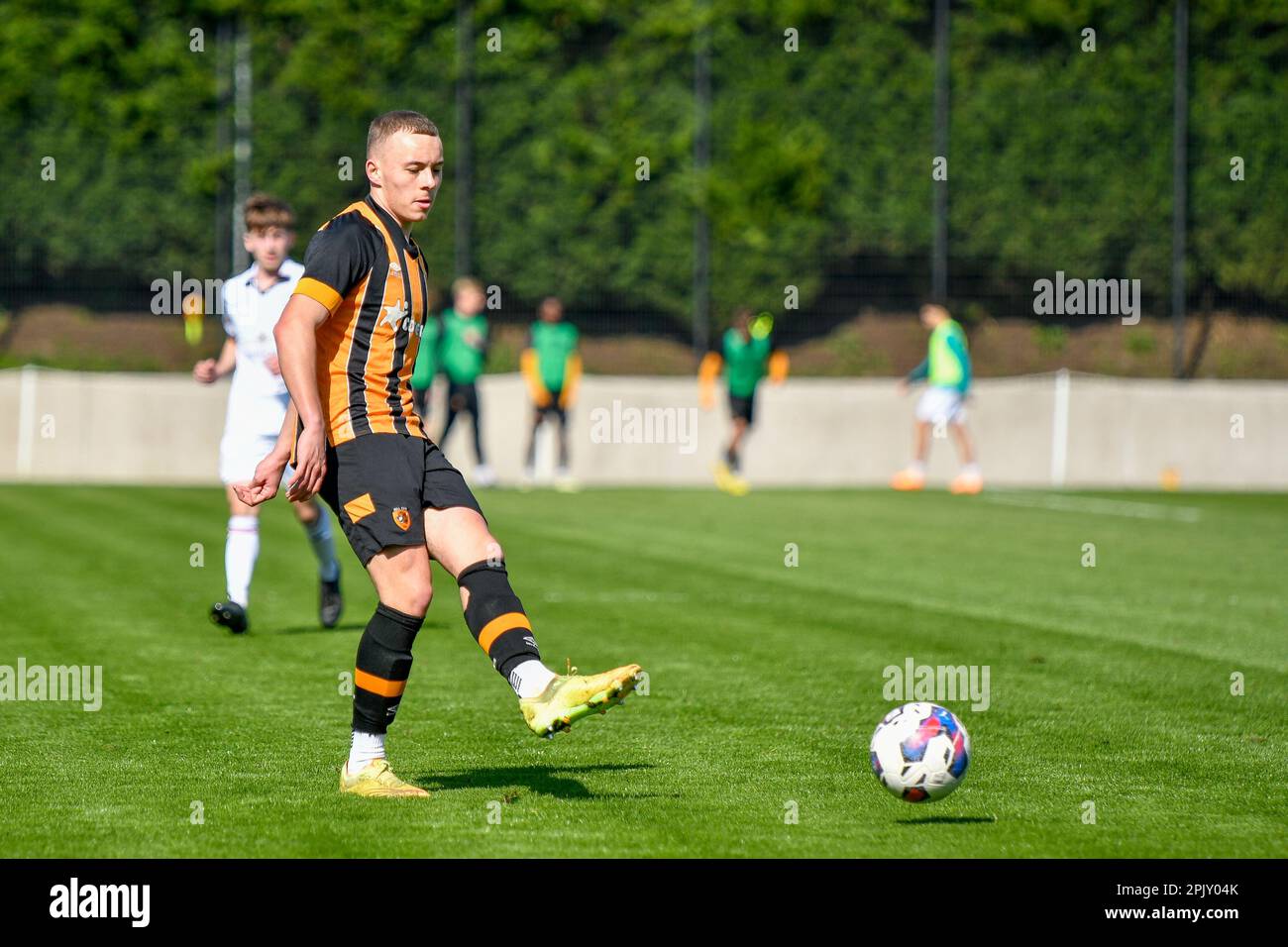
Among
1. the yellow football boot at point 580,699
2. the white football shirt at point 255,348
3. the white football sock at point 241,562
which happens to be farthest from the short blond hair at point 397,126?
the white football sock at point 241,562

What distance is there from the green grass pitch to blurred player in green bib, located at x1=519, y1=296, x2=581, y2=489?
777 centimetres

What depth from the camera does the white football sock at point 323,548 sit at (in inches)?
422

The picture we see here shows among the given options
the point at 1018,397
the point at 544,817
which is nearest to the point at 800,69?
the point at 1018,397

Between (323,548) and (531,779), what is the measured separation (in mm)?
4304

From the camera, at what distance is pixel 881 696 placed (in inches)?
340

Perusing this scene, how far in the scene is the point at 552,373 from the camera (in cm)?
2469

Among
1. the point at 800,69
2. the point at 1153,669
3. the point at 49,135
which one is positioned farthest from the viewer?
the point at 800,69

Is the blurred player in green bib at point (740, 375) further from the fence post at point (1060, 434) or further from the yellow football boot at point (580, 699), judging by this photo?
the yellow football boot at point (580, 699)

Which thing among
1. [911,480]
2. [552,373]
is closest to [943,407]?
[911,480]

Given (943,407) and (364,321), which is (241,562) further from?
(943,407)

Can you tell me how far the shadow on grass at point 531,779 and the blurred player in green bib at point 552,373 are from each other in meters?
17.5

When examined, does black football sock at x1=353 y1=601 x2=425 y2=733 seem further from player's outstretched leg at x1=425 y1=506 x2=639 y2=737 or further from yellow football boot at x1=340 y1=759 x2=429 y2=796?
player's outstretched leg at x1=425 y1=506 x2=639 y2=737
